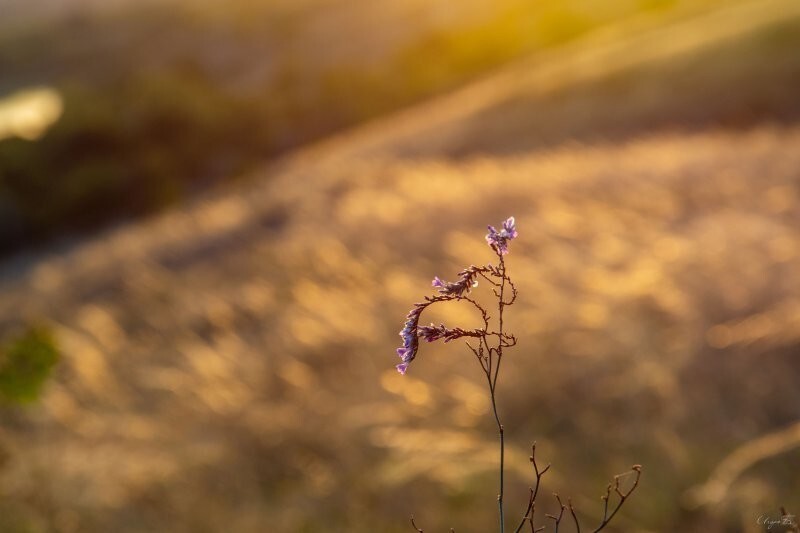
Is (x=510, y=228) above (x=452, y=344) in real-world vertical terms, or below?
below

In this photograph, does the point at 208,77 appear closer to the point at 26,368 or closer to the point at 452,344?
the point at 452,344

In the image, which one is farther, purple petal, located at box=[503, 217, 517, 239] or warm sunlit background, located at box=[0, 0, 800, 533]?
warm sunlit background, located at box=[0, 0, 800, 533]

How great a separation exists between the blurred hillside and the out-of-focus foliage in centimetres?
2683

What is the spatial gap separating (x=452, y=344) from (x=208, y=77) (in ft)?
135

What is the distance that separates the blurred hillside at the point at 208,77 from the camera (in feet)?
104

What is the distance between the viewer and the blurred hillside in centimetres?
3178

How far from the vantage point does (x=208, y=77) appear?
1773 inches

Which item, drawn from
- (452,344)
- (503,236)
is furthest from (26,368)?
(503,236)

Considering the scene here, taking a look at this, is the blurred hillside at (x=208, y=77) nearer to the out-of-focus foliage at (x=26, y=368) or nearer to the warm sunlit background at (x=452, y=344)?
the warm sunlit background at (x=452, y=344)

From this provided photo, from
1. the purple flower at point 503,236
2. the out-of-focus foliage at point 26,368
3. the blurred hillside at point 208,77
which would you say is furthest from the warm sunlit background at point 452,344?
the blurred hillside at point 208,77

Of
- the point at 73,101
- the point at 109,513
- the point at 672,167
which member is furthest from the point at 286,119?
the point at 109,513

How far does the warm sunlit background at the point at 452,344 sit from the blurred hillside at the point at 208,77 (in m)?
8.73

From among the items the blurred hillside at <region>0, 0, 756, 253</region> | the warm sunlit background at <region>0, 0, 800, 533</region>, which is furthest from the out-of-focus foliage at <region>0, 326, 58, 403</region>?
the blurred hillside at <region>0, 0, 756, 253</region>

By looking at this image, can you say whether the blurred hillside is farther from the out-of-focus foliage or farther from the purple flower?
the purple flower
